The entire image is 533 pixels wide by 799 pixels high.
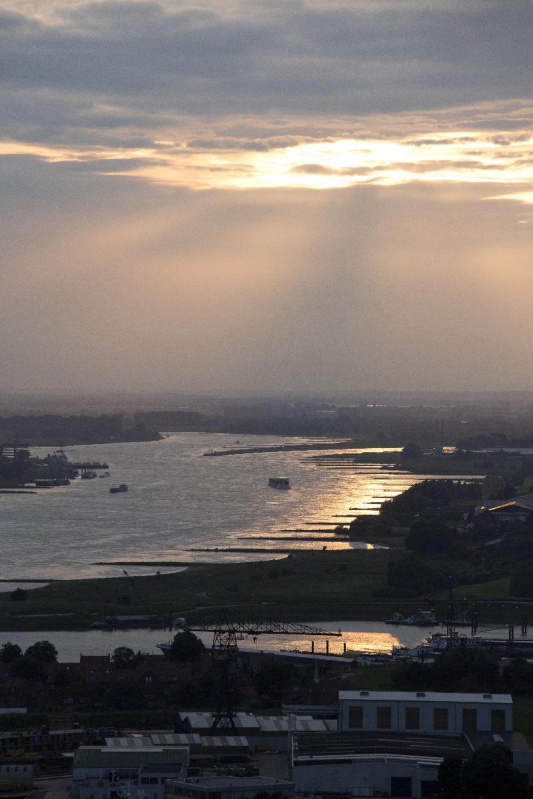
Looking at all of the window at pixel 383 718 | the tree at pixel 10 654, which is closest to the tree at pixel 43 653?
the tree at pixel 10 654

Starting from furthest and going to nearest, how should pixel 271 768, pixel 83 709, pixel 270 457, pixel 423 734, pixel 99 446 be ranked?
pixel 99 446 → pixel 270 457 → pixel 83 709 → pixel 423 734 → pixel 271 768

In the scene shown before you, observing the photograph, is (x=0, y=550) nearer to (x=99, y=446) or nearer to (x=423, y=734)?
(x=423, y=734)

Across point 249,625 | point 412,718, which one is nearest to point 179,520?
point 249,625

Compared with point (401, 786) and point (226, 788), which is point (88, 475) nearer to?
point (401, 786)

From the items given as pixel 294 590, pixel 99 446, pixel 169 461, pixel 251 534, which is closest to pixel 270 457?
pixel 169 461

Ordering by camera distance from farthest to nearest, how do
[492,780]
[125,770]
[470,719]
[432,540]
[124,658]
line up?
[432,540] → [124,658] → [470,719] → [125,770] → [492,780]

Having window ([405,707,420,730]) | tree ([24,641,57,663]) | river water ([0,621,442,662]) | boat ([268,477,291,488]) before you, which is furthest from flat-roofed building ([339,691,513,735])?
boat ([268,477,291,488])

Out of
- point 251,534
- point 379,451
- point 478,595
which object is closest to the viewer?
point 478,595

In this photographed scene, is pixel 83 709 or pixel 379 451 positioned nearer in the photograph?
pixel 83 709
